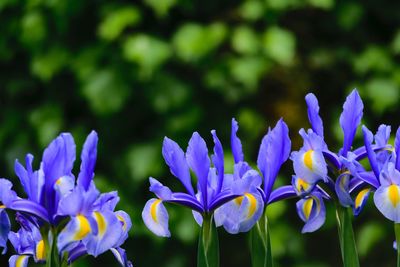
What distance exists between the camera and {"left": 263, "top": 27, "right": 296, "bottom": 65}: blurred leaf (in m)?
3.49

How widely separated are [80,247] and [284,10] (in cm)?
255

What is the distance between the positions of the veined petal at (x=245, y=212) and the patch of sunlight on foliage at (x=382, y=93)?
7.62ft

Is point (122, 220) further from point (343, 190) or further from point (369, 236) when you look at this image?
point (369, 236)

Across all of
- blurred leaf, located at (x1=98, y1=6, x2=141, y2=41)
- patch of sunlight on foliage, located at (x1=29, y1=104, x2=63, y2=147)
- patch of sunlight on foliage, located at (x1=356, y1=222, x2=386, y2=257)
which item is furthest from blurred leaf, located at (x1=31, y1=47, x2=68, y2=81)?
patch of sunlight on foliage, located at (x1=356, y1=222, x2=386, y2=257)

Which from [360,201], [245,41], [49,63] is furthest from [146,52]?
[360,201]

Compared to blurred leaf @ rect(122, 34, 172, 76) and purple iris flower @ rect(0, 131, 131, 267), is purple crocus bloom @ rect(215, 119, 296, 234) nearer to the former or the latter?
purple iris flower @ rect(0, 131, 131, 267)

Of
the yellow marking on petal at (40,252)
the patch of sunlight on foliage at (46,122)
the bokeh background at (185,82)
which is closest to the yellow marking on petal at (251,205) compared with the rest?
the yellow marking on petal at (40,252)

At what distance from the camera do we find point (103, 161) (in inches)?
153

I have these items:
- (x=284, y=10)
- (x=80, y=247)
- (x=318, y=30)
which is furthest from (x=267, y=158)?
(x=318, y=30)

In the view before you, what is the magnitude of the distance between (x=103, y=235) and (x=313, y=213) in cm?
41

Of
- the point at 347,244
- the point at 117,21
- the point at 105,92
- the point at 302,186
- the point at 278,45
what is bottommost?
the point at 347,244

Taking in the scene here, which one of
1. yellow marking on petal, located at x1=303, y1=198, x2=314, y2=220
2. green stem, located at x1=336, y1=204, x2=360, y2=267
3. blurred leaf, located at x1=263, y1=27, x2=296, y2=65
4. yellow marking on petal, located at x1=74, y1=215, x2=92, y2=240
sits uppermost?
blurred leaf, located at x1=263, y1=27, x2=296, y2=65

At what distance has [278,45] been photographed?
3.51 meters

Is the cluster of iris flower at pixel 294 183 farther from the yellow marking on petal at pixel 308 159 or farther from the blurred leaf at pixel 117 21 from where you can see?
the blurred leaf at pixel 117 21
